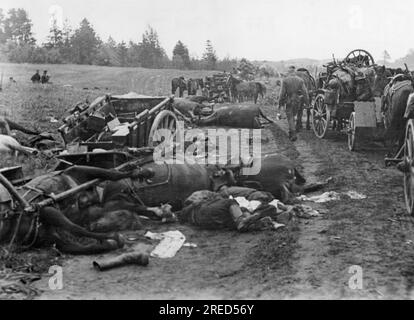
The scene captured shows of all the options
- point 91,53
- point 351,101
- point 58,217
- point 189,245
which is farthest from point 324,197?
point 91,53

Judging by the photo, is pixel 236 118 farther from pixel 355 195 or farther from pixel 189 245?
pixel 189 245

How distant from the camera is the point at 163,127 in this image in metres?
9.63

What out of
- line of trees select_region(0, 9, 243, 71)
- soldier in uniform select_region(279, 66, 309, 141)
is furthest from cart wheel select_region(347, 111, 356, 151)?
line of trees select_region(0, 9, 243, 71)

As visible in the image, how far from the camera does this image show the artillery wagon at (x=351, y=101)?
1002 centimetres

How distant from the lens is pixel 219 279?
182 inches

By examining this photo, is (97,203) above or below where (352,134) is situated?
below

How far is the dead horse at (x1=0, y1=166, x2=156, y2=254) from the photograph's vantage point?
512 cm

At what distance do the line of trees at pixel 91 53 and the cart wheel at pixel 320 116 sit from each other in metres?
21.3

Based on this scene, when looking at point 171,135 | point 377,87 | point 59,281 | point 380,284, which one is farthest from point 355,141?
point 59,281

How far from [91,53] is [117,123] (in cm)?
3674

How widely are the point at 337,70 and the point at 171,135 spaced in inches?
188

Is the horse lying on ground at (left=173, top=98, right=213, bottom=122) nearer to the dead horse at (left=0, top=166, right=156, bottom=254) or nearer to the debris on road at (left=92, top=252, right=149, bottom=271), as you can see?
the dead horse at (left=0, top=166, right=156, bottom=254)

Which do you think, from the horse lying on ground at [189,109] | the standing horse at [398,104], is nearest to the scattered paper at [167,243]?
the standing horse at [398,104]
